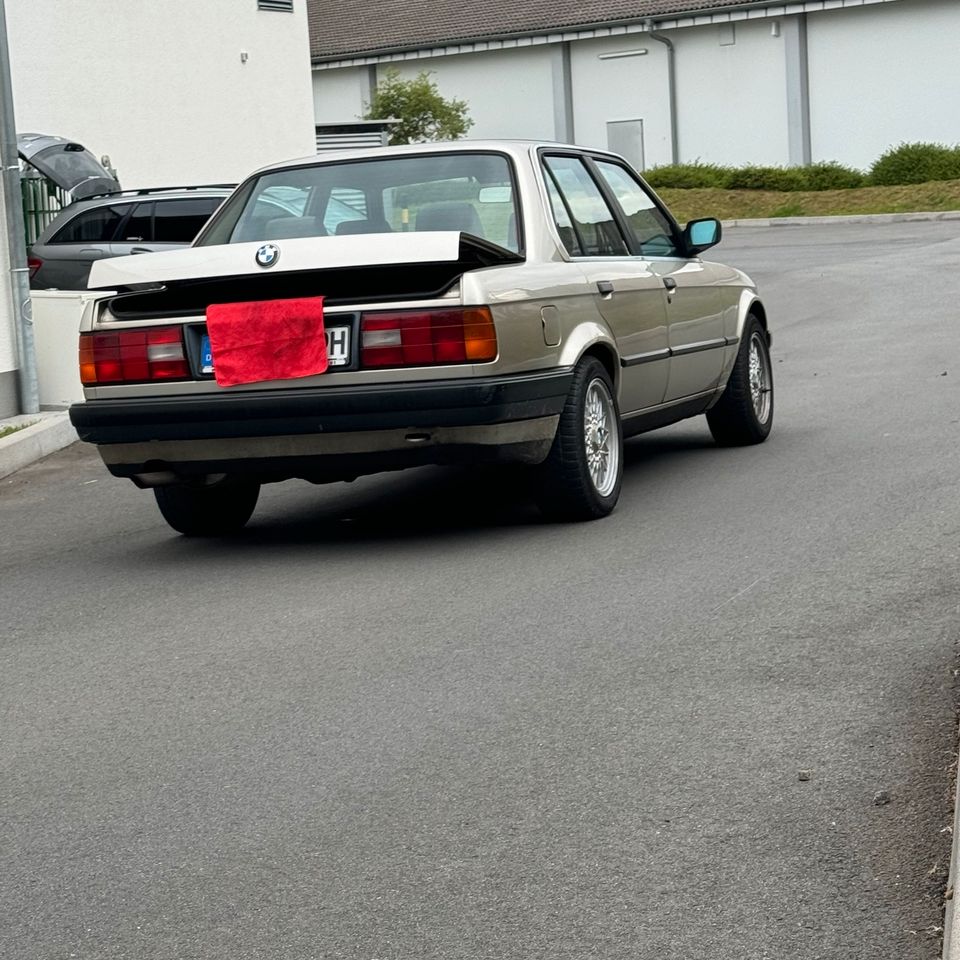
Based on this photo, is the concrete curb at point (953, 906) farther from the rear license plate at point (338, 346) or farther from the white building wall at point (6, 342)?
the white building wall at point (6, 342)

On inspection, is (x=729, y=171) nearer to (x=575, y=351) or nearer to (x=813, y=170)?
(x=813, y=170)

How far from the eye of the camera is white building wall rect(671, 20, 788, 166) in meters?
44.9

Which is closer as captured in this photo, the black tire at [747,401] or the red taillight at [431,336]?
the red taillight at [431,336]

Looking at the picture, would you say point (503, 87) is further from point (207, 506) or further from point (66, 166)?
point (207, 506)

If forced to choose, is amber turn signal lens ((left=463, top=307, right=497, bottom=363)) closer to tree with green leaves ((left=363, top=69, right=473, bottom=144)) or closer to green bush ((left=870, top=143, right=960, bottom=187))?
green bush ((left=870, top=143, right=960, bottom=187))

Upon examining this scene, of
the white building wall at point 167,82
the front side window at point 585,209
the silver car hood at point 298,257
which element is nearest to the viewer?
the silver car hood at point 298,257

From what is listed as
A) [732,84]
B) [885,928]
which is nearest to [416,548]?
[885,928]

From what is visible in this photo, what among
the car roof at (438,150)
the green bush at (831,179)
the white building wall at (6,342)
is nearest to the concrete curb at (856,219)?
the green bush at (831,179)

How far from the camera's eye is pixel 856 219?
1378 inches

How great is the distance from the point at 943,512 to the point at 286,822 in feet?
14.2

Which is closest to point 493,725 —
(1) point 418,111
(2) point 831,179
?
(2) point 831,179

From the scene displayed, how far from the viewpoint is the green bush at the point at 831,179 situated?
4159cm

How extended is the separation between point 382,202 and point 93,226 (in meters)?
9.85

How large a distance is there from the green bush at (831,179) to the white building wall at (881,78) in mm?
2282
